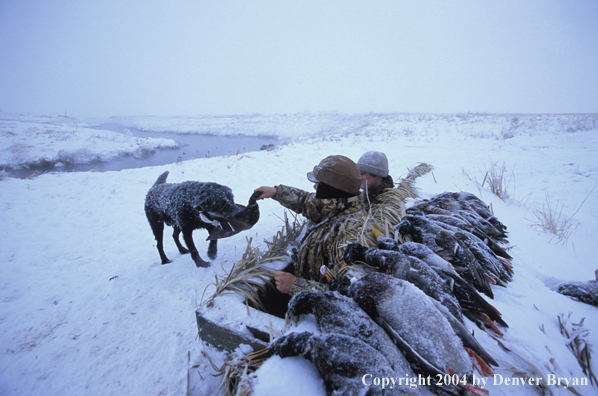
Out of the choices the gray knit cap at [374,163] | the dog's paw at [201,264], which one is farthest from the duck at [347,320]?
the dog's paw at [201,264]

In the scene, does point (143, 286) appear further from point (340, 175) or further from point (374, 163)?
point (374, 163)

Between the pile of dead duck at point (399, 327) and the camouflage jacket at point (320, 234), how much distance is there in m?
0.34

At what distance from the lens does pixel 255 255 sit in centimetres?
162

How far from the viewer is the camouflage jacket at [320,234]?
145 cm

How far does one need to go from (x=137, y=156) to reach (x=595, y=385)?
15166mm

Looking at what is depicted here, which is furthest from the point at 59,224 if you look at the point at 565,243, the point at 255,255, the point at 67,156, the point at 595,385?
the point at 67,156

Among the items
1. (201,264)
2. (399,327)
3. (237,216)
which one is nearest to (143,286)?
(201,264)

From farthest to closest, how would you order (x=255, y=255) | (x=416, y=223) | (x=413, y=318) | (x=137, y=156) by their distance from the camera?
(x=137, y=156)
(x=255, y=255)
(x=416, y=223)
(x=413, y=318)

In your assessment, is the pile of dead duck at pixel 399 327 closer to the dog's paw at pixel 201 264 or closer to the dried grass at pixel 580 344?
the dried grass at pixel 580 344

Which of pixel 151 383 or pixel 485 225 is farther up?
pixel 485 225

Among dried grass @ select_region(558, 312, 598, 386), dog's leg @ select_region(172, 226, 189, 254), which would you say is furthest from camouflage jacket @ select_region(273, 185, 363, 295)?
dog's leg @ select_region(172, 226, 189, 254)

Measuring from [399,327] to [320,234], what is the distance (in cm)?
109

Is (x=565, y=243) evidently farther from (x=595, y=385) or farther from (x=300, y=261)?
(x=300, y=261)

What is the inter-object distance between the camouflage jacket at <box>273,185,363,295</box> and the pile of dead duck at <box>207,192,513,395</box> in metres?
0.34
